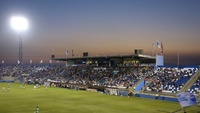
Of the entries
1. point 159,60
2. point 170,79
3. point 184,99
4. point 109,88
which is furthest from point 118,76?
point 184,99

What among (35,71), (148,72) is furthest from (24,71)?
(148,72)

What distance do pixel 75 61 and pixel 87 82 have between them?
69.6 ft

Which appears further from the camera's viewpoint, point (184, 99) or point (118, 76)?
point (118, 76)

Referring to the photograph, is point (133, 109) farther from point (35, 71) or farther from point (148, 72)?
point (35, 71)

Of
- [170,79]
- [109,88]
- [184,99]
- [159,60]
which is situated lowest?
[109,88]

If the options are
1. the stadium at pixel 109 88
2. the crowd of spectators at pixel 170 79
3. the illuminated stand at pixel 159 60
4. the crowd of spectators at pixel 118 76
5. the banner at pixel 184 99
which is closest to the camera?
the banner at pixel 184 99

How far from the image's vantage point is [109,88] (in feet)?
196

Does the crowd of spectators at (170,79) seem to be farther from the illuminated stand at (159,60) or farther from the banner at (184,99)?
the banner at (184,99)

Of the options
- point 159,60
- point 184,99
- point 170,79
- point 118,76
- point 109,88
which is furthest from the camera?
point 118,76

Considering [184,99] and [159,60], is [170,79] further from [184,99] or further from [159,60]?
[184,99]

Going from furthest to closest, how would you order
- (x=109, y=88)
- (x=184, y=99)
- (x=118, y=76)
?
(x=118, y=76) → (x=109, y=88) → (x=184, y=99)

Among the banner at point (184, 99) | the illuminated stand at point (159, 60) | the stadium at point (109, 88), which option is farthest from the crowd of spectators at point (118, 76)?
the banner at point (184, 99)

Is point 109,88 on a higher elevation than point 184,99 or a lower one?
lower

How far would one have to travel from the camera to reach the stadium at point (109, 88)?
3719 centimetres
